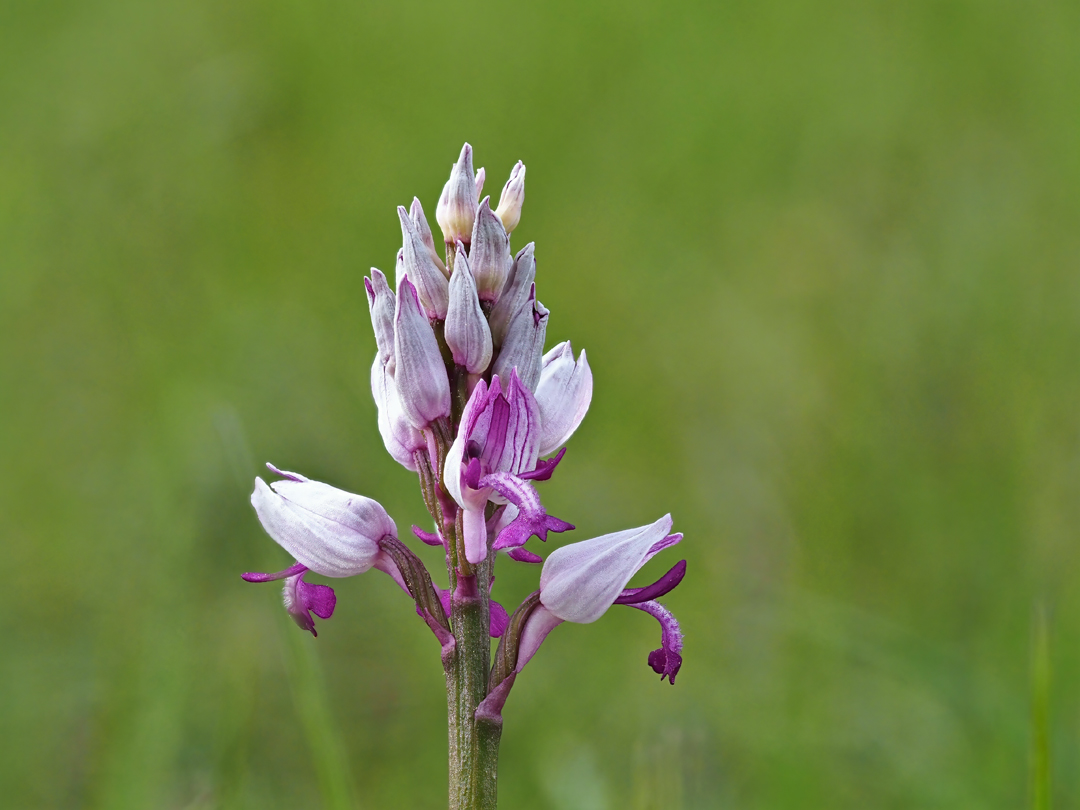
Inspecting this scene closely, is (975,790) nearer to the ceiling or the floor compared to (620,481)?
nearer to the floor

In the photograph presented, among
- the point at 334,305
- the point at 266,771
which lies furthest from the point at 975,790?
the point at 334,305

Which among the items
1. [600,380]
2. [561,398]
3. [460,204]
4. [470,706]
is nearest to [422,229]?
[460,204]

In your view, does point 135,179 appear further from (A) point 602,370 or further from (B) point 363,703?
(B) point 363,703

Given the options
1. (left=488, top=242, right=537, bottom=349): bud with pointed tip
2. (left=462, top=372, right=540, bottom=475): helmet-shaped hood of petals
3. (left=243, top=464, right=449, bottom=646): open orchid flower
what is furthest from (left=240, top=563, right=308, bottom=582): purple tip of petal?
(left=488, top=242, right=537, bottom=349): bud with pointed tip

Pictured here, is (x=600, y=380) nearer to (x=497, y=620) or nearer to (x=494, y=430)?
(x=497, y=620)

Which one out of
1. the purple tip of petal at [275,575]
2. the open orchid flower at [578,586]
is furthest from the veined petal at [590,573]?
the purple tip of petal at [275,575]

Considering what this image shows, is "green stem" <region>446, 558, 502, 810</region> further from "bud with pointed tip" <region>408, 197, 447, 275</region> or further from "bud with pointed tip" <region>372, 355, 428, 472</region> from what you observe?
"bud with pointed tip" <region>408, 197, 447, 275</region>
